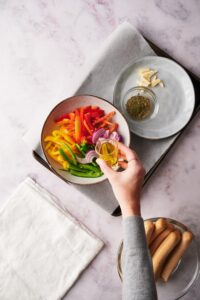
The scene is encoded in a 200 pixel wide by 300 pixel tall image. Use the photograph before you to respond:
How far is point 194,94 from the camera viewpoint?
1315 millimetres

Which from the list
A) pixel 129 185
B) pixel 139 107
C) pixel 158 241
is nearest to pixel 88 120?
pixel 139 107

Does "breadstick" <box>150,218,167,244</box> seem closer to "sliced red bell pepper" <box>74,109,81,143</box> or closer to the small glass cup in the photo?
the small glass cup

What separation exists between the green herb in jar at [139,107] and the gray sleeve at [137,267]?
1.59ft

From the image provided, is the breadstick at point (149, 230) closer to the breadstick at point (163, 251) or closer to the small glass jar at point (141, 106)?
the breadstick at point (163, 251)

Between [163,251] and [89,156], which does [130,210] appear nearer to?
[163,251]

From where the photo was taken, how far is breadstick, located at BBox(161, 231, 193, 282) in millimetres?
1153

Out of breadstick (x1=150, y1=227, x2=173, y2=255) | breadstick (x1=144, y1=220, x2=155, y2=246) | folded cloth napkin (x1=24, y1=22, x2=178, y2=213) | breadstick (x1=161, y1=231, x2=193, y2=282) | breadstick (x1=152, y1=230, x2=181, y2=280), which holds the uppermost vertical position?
folded cloth napkin (x1=24, y1=22, x2=178, y2=213)

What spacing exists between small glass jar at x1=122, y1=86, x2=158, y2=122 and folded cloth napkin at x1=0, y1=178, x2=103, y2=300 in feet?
1.35

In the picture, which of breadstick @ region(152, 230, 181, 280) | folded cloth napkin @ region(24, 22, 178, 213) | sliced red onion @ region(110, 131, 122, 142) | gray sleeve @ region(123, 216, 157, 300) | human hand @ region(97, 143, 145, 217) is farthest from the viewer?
folded cloth napkin @ region(24, 22, 178, 213)

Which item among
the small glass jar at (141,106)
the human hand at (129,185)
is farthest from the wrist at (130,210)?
the small glass jar at (141,106)

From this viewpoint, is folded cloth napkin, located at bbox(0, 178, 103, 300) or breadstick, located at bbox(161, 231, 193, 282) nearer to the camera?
breadstick, located at bbox(161, 231, 193, 282)

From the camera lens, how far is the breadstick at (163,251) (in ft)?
3.74

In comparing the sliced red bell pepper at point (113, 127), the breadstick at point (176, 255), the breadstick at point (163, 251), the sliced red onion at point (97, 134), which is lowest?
the breadstick at point (176, 255)

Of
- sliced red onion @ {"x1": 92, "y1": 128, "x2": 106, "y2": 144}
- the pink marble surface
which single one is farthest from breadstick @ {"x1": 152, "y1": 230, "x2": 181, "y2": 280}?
sliced red onion @ {"x1": 92, "y1": 128, "x2": 106, "y2": 144}
